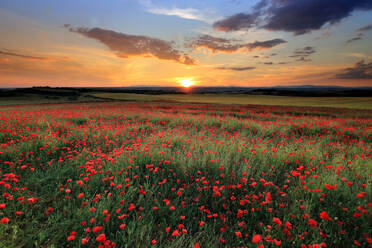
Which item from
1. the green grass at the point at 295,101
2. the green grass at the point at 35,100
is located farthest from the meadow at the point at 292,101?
the green grass at the point at 35,100

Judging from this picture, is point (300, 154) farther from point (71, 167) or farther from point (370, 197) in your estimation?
point (71, 167)

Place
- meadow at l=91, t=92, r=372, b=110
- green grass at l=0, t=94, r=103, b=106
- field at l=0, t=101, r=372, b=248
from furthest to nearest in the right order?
green grass at l=0, t=94, r=103, b=106 < meadow at l=91, t=92, r=372, b=110 < field at l=0, t=101, r=372, b=248

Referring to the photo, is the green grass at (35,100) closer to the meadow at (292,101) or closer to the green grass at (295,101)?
the meadow at (292,101)

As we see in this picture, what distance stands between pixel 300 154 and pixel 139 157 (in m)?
3.56

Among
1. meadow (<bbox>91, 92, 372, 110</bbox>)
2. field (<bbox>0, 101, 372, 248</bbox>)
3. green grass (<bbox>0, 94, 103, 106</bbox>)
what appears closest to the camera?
field (<bbox>0, 101, 372, 248</bbox>)

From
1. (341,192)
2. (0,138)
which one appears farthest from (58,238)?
(0,138)

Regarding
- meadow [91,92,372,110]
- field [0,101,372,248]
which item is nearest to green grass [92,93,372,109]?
meadow [91,92,372,110]

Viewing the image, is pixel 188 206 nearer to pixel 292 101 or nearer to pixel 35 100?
pixel 292 101

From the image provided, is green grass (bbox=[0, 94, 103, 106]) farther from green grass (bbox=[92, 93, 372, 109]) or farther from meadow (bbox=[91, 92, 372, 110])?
green grass (bbox=[92, 93, 372, 109])

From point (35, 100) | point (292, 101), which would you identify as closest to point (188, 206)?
point (292, 101)

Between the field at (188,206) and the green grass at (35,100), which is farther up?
the green grass at (35,100)

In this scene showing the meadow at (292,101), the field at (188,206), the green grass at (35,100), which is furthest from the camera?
the green grass at (35,100)

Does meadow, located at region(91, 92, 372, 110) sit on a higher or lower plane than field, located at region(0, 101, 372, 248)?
higher

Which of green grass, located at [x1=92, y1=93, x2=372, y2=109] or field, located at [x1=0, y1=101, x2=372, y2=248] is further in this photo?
green grass, located at [x1=92, y1=93, x2=372, y2=109]
